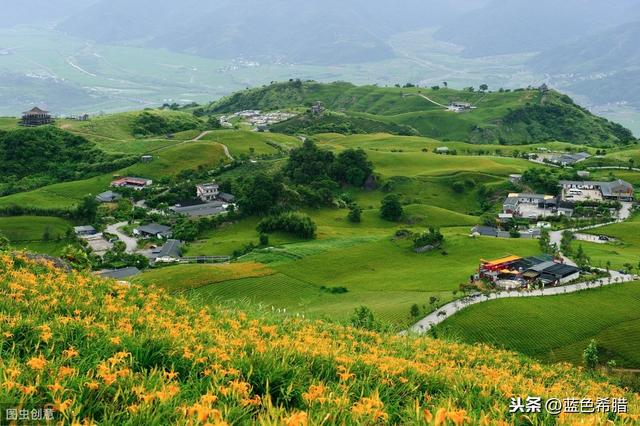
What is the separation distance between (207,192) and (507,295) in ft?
184

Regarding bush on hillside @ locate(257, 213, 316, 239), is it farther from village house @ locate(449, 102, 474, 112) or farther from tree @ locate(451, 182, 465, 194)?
village house @ locate(449, 102, 474, 112)

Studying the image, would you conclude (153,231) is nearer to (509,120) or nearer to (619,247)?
(619,247)

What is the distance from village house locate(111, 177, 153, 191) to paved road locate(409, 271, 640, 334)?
63.6 metres

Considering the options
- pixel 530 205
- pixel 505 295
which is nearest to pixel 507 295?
pixel 505 295

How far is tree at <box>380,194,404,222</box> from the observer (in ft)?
241

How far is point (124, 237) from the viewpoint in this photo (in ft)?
218

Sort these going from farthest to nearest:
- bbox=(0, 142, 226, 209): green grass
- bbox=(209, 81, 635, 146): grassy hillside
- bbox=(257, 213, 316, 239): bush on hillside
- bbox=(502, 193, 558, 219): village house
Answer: bbox=(209, 81, 635, 146): grassy hillside, bbox=(0, 142, 226, 209): green grass, bbox=(502, 193, 558, 219): village house, bbox=(257, 213, 316, 239): bush on hillside

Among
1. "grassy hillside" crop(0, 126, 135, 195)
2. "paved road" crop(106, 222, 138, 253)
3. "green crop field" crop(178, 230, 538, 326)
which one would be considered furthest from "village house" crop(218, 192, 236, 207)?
"grassy hillside" crop(0, 126, 135, 195)

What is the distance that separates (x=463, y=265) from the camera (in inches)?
2010

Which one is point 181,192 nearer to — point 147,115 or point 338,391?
point 147,115

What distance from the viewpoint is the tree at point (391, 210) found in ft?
241

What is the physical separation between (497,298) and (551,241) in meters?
26.4

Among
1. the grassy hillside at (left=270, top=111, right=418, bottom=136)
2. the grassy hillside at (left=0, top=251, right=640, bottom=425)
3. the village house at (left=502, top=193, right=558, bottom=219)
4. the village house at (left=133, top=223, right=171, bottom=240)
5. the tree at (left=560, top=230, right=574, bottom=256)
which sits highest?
the grassy hillside at (left=270, top=111, right=418, bottom=136)

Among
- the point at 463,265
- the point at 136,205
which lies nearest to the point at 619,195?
the point at 463,265
